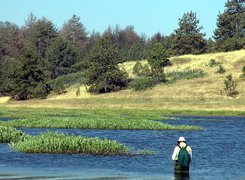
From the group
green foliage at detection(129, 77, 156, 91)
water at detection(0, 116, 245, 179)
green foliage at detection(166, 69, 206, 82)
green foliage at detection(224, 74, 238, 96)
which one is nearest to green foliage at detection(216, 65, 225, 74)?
green foliage at detection(166, 69, 206, 82)

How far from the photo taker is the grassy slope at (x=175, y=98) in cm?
10000

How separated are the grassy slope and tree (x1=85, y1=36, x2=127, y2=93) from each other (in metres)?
2.58

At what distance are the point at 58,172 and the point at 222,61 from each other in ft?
327

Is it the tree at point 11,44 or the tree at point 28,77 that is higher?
the tree at point 11,44

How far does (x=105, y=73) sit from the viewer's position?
116m

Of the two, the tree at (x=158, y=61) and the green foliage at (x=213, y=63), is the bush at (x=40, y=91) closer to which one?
the tree at (x=158, y=61)

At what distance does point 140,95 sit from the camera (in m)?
111

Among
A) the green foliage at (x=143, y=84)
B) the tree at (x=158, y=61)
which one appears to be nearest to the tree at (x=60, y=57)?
the tree at (x=158, y=61)

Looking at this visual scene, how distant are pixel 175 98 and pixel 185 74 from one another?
19154 millimetres

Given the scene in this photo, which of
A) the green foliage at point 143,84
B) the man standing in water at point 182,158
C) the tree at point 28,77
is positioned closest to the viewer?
the man standing in water at point 182,158

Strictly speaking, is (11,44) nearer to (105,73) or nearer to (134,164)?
(105,73)

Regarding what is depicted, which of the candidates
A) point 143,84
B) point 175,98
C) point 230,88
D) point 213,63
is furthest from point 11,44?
point 230,88

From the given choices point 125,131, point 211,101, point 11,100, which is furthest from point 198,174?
point 11,100

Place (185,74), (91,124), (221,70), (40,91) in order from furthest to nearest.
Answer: (185,74) < (221,70) < (40,91) < (91,124)
